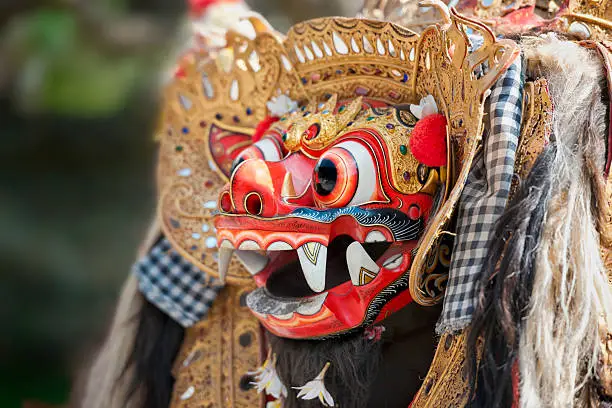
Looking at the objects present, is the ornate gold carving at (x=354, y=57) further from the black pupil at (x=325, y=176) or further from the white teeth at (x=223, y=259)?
the white teeth at (x=223, y=259)

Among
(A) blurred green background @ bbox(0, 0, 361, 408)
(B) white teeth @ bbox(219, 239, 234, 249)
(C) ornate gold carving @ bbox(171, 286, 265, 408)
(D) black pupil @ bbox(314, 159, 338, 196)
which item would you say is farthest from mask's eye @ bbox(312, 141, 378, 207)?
(A) blurred green background @ bbox(0, 0, 361, 408)

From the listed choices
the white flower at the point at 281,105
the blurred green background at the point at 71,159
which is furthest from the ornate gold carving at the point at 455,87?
the blurred green background at the point at 71,159

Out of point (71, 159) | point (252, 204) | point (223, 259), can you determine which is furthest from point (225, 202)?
point (71, 159)

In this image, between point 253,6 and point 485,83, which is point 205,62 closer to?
point 485,83

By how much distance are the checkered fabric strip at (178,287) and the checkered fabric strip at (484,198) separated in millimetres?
721

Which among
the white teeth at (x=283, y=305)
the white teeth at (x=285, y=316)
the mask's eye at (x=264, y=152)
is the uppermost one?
the mask's eye at (x=264, y=152)

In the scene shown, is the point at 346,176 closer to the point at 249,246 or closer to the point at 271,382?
the point at 249,246

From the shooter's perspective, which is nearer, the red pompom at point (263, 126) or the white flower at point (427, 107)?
the white flower at point (427, 107)

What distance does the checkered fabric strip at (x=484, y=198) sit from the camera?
1.24 metres

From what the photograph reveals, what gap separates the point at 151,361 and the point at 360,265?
28.5 inches

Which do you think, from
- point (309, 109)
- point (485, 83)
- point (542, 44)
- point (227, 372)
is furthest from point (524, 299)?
point (227, 372)

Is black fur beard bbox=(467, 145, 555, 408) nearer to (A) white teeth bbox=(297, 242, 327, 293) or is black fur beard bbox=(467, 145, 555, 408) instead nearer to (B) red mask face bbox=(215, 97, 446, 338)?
(B) red mask face bbox=(215, 97, 446, 338)

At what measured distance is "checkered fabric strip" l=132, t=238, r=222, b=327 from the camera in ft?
6.06

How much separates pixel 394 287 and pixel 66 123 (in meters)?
2.93
